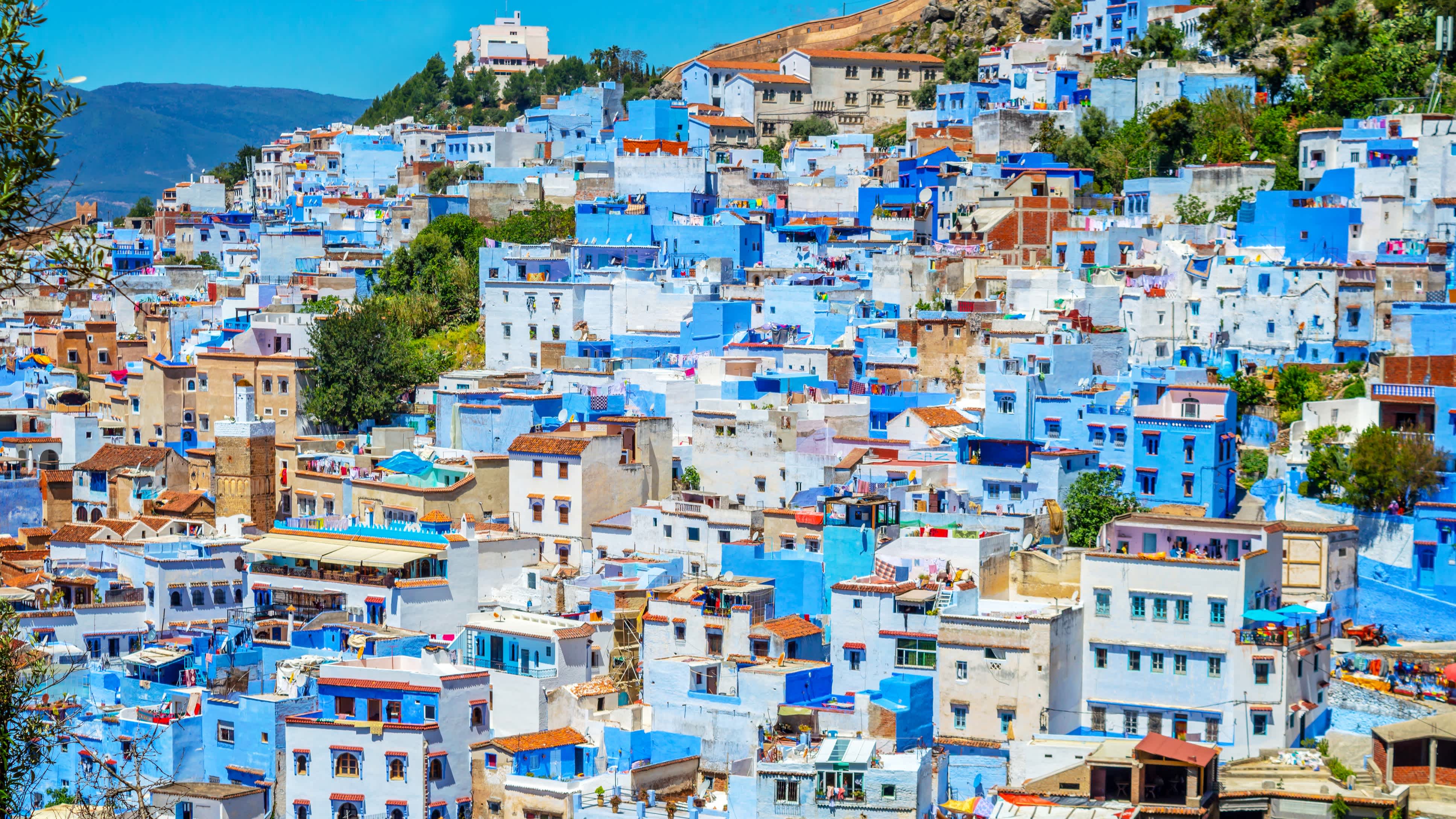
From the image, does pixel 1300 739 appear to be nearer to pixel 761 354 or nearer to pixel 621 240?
pixel 761 354

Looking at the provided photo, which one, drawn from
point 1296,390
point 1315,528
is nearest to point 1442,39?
point 1296,390

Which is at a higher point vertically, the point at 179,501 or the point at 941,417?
the point at 941,417

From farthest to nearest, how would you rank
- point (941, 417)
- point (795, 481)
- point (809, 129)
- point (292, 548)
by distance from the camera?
point (809, 129), point (941, 417), point (795, 481), point (292, 548)

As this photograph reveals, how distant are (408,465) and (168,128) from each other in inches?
4629

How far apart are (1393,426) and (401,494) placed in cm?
1485

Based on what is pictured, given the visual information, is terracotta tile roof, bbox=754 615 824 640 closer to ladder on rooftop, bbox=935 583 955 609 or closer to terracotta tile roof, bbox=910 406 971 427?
ladder on rooftop, bbox=935 583 955 609

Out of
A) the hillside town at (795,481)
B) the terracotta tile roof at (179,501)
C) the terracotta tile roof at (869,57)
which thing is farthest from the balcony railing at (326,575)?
the terracotta tile roof at (869,57)

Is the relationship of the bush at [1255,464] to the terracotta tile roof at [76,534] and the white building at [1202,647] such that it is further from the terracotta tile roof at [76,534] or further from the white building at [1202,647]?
the terracotta tile roof at [76,534]

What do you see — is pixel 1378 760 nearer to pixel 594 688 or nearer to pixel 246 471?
pixel 594 688

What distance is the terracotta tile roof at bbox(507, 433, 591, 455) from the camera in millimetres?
27578

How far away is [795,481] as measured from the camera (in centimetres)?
2770

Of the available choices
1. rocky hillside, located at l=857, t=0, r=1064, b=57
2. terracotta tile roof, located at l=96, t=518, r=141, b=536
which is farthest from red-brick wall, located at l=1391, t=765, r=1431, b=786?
rocky hillside, located at l=857, t=0, r=1064, b=57

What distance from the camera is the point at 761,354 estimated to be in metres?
31.9

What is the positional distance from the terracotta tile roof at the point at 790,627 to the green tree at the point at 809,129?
32.1 meters
